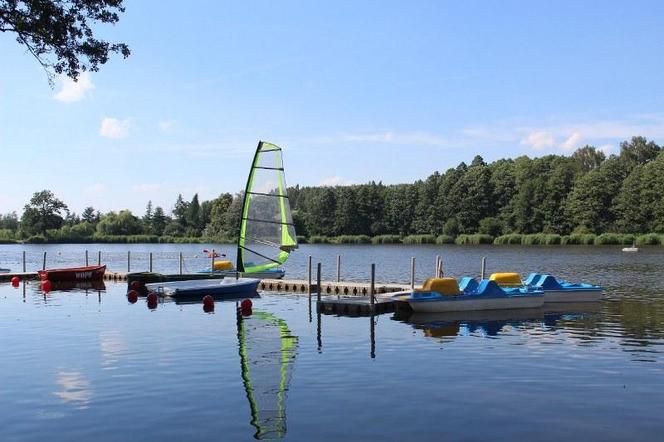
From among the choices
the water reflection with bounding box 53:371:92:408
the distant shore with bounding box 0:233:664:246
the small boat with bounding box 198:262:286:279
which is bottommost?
the water reflection with bounding box 53:371:92:408

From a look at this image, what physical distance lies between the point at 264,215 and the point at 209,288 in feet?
17.0

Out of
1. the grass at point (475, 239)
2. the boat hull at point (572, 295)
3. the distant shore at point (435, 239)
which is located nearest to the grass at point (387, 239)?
the distant shore at point (435, 239)

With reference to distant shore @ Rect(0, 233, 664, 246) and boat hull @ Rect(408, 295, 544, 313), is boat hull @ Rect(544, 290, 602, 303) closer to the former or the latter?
boat hull @ Rect(408, 295, 544, 313)

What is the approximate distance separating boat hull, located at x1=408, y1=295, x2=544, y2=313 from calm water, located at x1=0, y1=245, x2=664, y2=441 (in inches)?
25.3

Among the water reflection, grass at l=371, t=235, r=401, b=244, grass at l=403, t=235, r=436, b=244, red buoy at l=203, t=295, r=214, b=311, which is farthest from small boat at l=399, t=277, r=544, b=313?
grass at l=371, t=235, r=401, b=244

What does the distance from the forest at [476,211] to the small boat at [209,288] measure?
6737 cm

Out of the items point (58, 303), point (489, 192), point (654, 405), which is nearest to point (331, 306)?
point (58, 303)

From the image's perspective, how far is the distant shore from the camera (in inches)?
4058

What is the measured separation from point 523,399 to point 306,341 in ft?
29.5

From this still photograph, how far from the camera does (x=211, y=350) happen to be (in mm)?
20344

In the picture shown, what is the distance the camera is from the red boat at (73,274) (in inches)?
1752

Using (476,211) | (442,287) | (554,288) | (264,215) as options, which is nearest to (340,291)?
(264,215)

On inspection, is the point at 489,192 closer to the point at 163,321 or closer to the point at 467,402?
the point at 163,321

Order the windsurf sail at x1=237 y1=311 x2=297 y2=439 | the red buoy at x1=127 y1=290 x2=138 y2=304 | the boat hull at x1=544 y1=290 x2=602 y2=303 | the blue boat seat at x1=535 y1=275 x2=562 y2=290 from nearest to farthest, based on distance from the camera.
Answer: the windsurf sail at x1=237 y1=311 x2=297 y2=439 → the boat hull at x1=544 y1=290 x2=602 y2=303 → the blue boat seat at x1=535 y1=275 x2=562 y2=290 → the red buoy at x1=127 y1=290 x2=138 y2=304
